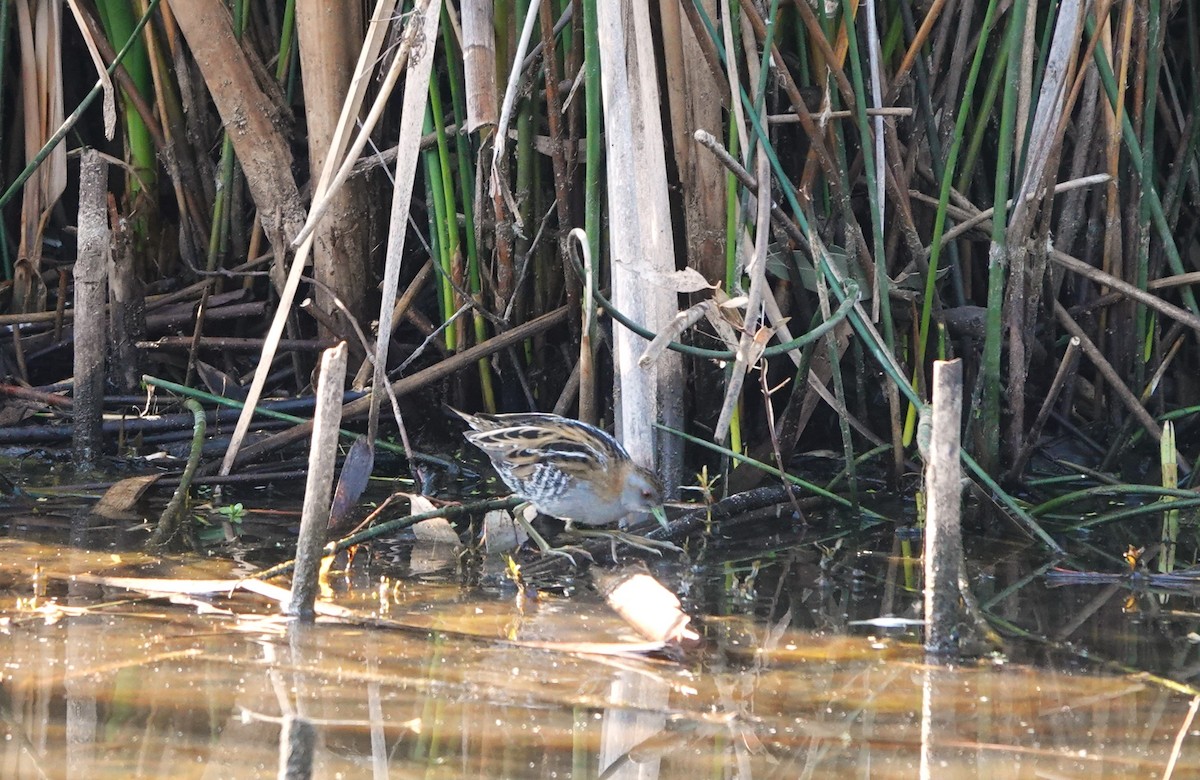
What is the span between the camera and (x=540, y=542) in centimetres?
371

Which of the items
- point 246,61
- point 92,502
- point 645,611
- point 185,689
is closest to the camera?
point 185,689

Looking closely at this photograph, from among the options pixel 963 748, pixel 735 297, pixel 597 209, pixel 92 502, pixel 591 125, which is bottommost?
pixel 963 748

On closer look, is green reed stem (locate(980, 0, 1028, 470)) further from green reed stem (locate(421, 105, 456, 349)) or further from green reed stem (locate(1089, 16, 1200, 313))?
green reed stem (locate(421, 105, 456, 349))

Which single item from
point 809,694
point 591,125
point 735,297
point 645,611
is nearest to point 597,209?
point 591,125

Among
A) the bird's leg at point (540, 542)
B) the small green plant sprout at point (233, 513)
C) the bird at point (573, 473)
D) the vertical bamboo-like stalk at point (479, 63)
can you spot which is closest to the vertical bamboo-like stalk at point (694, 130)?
the vertical bamboo-like stalk at point (479, 63)

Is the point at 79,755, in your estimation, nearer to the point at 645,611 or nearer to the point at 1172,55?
the point at 645,611

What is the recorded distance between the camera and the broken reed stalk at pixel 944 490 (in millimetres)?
2699

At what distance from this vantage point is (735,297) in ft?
12.0

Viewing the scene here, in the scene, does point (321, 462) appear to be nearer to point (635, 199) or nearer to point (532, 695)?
point (532, 695)

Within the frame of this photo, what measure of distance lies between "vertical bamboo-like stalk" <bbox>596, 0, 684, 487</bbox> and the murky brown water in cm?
70

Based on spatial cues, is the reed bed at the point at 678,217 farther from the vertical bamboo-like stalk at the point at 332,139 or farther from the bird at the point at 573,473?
the bird at the point at 573,473

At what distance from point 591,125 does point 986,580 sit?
65.3 inches

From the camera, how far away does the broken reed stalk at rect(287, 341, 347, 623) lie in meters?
2.85

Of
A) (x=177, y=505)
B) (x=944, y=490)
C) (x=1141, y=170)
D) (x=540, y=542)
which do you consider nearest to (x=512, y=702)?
(x=944, y=490)
